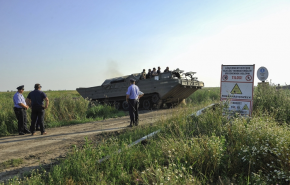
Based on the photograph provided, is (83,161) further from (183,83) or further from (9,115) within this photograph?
(183,83)

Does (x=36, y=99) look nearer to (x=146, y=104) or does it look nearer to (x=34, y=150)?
(x=34, y=150)

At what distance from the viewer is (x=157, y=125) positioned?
6.98m

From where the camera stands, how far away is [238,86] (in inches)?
264

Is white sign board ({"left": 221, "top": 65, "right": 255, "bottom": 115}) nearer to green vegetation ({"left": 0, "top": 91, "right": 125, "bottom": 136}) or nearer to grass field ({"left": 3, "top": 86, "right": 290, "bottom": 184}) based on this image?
grass field ({"left": 3, "top": 86, "right": 290, "bottom": 184})

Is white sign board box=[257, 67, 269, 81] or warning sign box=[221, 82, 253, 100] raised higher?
white sign board box=[257, 67, 269, 81]

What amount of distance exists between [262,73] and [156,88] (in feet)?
21.4

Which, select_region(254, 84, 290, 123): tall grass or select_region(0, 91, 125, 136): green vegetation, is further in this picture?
select_region(0, 91, 125, 136): green vegetation

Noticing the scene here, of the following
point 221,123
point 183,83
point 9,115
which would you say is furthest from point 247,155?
point 183,83

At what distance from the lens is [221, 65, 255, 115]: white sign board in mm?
6562

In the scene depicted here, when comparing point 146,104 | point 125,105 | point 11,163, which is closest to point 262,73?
point 146,104

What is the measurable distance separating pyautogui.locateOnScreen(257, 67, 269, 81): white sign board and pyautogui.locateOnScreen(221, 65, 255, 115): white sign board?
5.44 meters

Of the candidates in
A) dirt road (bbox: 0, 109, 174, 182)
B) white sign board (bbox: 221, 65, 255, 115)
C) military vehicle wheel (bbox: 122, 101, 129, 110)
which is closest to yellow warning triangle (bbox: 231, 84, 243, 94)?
white sign board (bbox: 221, 65, 255, 115)

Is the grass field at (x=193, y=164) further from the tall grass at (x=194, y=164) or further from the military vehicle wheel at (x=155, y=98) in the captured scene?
the military vehicle wheel at (x=155, y=98)

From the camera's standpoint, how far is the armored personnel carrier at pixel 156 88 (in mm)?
15492
